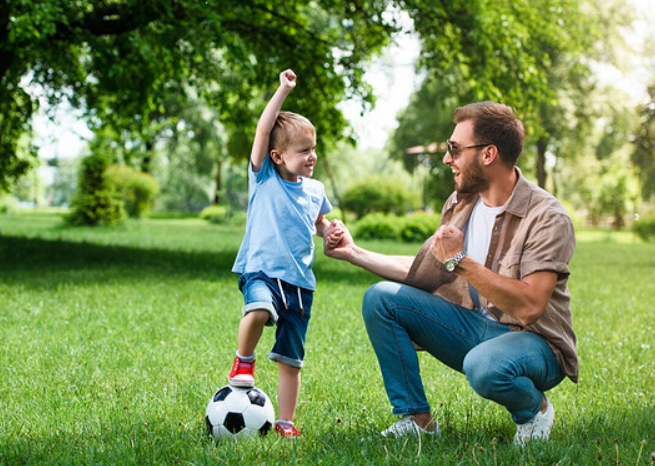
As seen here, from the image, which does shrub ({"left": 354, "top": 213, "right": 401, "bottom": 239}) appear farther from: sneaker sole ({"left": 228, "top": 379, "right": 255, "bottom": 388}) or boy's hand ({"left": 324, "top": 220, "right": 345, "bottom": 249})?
sneaker sole ({"left": 228, "top": 379, "right": 255, "bottom": 388})

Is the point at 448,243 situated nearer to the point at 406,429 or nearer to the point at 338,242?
the point at 338,242

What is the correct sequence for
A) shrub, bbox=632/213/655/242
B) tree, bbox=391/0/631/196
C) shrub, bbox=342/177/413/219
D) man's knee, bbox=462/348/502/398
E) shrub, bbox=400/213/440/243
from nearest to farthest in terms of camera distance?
man's knee, bbox=462/348/502/398 < tree, bbox=391/0/631/196 < shrub, bbox=400/213/440/243 < shrub, bbox=632/213/655/242 < shrub, bbox=342/177/413/219

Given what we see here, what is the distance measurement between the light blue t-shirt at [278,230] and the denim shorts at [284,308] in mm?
46

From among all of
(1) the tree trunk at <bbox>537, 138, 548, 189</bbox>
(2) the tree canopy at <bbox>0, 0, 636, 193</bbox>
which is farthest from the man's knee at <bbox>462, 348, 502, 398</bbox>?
(1) the tree trunk at <bbox>537, 138, 548, 189</bbox>

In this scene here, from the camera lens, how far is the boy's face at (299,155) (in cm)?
388

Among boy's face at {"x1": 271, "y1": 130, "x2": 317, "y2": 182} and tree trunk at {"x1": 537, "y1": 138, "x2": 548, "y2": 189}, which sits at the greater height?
tree trunk at {"x1": 537, "y1": 138, "x2": 548, "y2": 189}

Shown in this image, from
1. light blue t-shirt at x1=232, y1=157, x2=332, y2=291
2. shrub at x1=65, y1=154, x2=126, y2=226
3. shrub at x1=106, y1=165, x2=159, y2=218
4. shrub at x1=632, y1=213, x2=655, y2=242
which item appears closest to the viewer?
light blue t-shirt at x1=232, y1=157, x2=332, y2=291

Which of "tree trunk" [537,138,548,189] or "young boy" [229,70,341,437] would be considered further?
"tree trunk" [537,138,548,189]

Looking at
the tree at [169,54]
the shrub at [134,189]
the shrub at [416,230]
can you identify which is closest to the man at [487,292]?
the tree at [169,54]

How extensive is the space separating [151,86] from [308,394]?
10590 millimetres

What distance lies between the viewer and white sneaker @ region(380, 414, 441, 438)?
3.76 metres

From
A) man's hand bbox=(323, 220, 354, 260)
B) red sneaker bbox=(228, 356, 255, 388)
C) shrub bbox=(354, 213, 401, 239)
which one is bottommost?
shrub bbox=(354, 213, 401, 239)

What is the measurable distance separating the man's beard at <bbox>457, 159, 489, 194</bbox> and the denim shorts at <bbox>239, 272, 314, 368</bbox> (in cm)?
98

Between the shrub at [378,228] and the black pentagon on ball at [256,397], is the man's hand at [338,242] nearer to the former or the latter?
the black pentagon on ball at [256,397]
